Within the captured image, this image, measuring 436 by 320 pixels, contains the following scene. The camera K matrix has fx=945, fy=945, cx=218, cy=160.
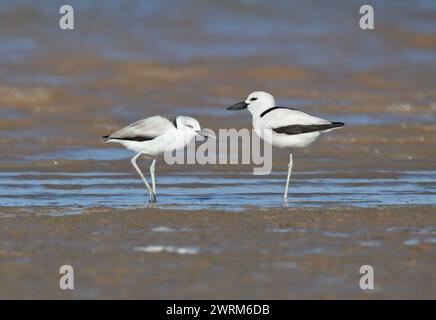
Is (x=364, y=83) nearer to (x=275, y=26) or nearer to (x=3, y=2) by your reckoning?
(x=275, y=26)

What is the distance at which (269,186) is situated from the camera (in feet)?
36.6

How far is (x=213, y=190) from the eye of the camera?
10844mm

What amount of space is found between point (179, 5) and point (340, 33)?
4.59 m

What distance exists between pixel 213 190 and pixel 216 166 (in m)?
1.65

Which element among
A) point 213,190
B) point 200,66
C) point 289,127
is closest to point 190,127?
point 213,190

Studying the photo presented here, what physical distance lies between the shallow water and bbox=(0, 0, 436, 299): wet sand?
36 mm

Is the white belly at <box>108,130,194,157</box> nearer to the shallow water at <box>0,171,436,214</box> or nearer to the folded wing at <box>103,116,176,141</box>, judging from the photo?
the folded wing at <box>103,116,176,141</box>

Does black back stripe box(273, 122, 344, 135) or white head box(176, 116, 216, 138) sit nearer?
white head box(176, 116, 216, 138)

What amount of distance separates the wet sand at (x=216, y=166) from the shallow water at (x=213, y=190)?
0.12ft

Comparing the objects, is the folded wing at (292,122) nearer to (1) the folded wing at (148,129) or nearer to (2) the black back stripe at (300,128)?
(2) the black back stripe at (300,128)

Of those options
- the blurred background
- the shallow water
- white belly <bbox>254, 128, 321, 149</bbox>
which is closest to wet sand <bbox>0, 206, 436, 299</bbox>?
the shallow water

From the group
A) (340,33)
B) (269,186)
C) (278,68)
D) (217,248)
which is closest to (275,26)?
(340,33)

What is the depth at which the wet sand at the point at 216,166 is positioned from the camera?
6.85 m

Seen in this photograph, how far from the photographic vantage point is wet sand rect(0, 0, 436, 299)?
685cm
